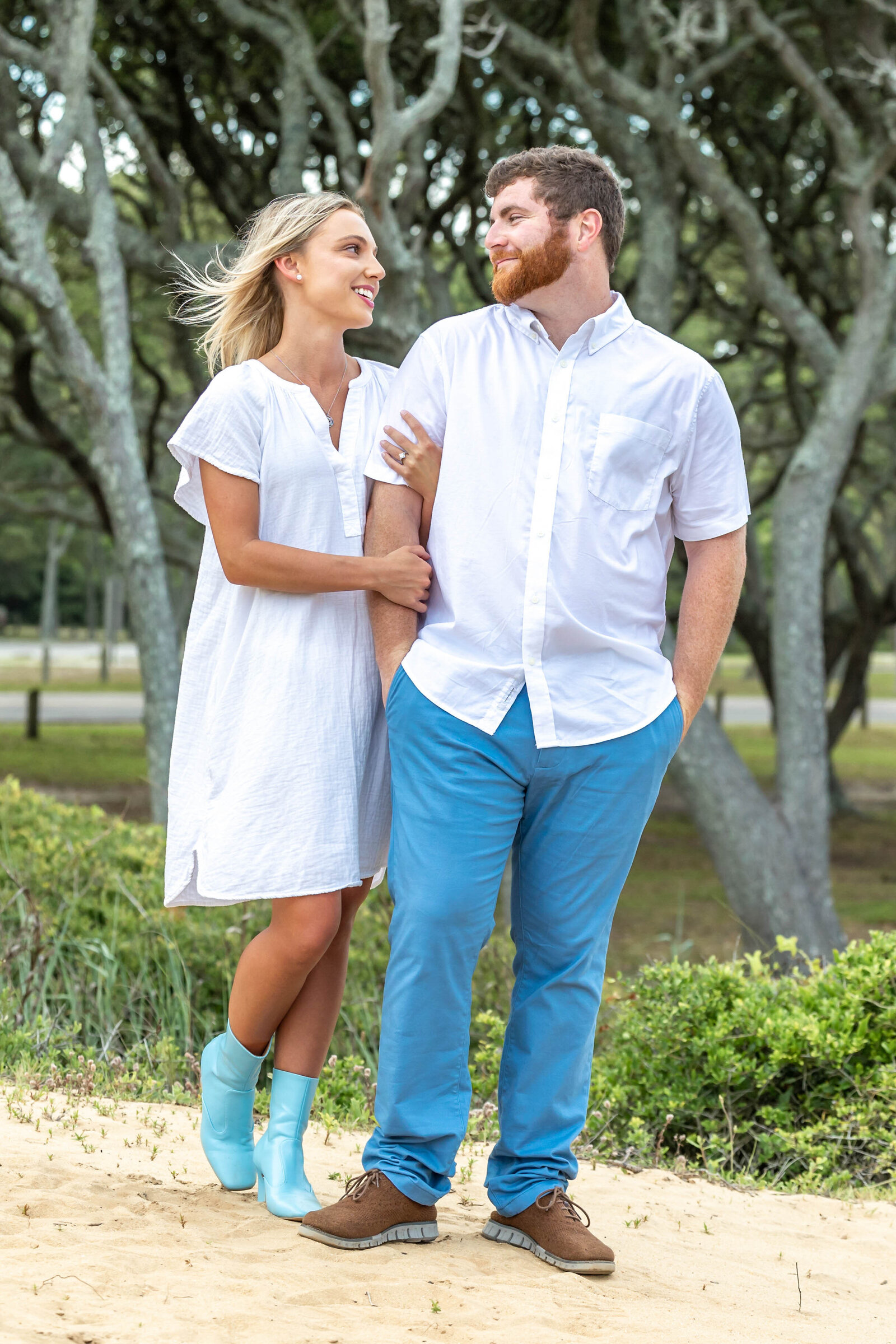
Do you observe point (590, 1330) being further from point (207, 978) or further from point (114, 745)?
point (114, 745)

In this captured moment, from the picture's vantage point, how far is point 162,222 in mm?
10414

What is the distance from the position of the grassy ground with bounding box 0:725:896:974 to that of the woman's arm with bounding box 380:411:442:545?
257cm

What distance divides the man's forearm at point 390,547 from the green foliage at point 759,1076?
203cm

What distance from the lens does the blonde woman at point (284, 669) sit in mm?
2936

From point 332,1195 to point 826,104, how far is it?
8.09 metres

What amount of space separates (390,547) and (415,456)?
197mm

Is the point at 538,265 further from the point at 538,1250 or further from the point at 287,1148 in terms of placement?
the point at 538,1250

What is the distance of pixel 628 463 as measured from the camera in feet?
9.53

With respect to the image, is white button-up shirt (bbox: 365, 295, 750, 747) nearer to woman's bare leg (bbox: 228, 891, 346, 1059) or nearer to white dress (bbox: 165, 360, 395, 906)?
white dress (bbox: 165, 360, 395, 906)

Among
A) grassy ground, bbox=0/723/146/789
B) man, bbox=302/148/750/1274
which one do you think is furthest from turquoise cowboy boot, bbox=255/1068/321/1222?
grassy ground, bbox=0/723/146/789

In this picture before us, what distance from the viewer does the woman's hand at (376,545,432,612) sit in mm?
2910

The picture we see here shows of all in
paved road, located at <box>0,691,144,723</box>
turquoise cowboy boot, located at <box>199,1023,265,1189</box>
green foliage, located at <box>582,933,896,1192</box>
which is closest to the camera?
turquoise cowboy boot, located at <box>199,1023,265,1189</box>

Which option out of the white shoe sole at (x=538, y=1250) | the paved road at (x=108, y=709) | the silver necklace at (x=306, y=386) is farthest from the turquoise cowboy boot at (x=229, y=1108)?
the paved road at (x=108, y=709)

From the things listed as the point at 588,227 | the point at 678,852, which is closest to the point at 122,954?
the point at 588,227
